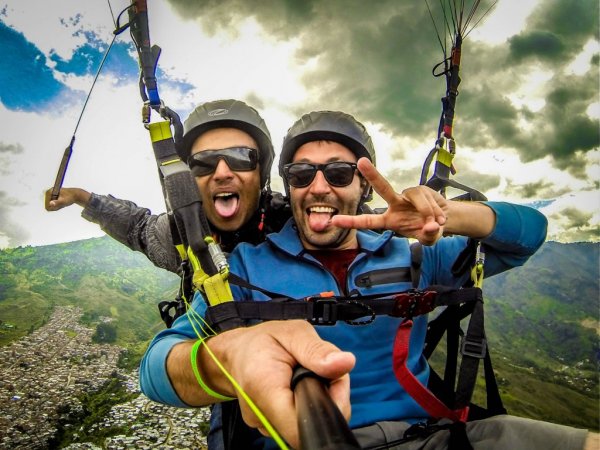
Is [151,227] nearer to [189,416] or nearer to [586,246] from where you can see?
[189,416]

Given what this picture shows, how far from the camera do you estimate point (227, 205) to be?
3.19 meters

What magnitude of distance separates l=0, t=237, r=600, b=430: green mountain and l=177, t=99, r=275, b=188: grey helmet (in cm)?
248

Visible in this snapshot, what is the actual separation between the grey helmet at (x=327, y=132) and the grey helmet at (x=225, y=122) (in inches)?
21.5

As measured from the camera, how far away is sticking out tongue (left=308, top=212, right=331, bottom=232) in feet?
8.46

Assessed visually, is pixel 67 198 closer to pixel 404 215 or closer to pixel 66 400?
pixel 404 215

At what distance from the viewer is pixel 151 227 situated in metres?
4.14

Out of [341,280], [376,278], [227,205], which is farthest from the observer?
[227,205]

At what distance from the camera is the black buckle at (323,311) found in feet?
6.23

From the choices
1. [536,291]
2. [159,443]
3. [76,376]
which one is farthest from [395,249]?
[536,291]

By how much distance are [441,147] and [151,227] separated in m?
3.51

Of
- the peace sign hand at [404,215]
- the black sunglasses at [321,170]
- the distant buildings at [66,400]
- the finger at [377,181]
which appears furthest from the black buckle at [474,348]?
the distant buildings at [66,400]

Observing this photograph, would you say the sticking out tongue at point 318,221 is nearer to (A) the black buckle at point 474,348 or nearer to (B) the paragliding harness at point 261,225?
(B) the paragliding harness at point 261,225

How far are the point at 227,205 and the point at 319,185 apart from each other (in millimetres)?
1058

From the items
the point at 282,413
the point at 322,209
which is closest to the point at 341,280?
the point at 322,209
